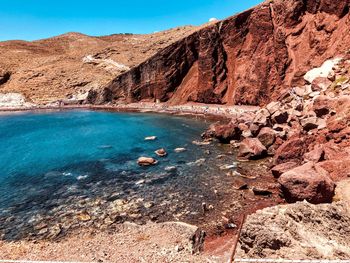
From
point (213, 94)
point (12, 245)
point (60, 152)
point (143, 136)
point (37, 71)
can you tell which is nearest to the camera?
point (12, 245)

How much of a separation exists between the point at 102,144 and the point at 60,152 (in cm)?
732

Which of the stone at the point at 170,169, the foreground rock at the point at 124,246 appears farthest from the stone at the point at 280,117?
the foreground rock at the point at 124,246

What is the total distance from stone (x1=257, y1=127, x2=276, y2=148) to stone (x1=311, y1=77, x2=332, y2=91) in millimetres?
11779

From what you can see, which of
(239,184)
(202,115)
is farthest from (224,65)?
(239,184)

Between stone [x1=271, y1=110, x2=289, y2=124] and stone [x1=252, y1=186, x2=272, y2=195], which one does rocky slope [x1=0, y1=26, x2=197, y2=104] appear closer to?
stone [x1=271, y1=110, x2=289, y2=124]

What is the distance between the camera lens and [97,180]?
3403 cm

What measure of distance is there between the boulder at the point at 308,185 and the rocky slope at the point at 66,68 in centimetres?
10207

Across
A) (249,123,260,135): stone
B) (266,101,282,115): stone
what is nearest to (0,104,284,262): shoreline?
(249,123,260,135): stone

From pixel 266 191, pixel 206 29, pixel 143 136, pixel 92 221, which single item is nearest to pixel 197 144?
pixel 143 136

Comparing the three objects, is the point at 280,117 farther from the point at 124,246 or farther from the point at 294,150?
the point at 124,246

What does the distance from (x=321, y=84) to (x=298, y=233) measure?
130ft

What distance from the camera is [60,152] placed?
1923 inches

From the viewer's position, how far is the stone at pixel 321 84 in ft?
154

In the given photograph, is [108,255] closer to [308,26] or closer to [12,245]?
[12,245]
